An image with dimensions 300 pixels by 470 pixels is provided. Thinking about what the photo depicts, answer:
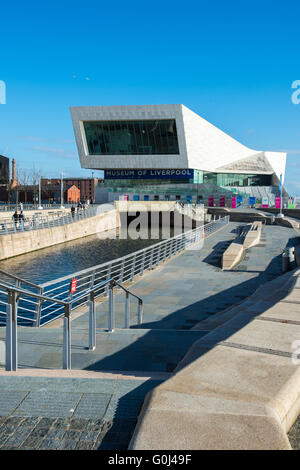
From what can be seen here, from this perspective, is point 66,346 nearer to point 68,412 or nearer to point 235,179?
point 68,412

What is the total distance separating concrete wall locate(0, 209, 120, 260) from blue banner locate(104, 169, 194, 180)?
2276 centimetres

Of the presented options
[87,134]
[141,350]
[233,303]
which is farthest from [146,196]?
[141,350]

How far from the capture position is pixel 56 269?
85.5ft

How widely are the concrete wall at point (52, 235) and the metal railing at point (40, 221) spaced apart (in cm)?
55

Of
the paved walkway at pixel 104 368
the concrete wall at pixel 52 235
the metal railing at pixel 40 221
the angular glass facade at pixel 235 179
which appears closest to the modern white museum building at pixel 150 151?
the angular glass facade at pixel 235 179

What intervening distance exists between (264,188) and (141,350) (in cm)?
8752

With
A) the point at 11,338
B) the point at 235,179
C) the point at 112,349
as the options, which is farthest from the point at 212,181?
the point at 11,338

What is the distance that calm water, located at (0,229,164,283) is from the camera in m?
24.9

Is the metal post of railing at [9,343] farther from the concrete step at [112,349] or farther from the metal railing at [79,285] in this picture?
the concrete step at [112,349]

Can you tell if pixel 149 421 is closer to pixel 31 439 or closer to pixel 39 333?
pixel 31 439

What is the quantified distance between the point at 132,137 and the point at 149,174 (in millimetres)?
7912

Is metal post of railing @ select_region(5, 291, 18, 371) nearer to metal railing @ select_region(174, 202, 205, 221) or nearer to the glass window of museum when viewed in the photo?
metal railing @ select_region(174, 202, 205, 221)

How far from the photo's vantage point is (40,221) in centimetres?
4038

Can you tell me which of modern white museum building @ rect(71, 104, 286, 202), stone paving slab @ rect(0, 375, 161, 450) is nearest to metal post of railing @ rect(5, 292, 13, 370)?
stone paving slab @ rect(0, 375, 161, 450)
